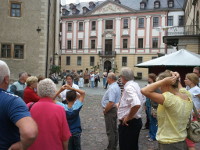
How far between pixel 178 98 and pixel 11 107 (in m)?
1.94

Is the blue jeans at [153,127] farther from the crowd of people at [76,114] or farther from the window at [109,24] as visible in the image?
the window at [109,24]

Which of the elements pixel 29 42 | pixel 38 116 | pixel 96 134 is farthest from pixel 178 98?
pixel 29 42

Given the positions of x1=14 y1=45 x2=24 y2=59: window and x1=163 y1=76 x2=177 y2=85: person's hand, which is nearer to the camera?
x1=163 y1=76 x2=177 y2=85: person's hand

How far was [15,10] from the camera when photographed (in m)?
18.4

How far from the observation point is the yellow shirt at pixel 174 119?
302 cm

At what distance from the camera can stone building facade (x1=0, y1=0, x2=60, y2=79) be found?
1827 centimetres

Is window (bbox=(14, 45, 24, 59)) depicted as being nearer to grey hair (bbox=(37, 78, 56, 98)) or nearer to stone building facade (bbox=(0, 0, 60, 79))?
stone building facade (bbox=(0, 0, 60, 79))

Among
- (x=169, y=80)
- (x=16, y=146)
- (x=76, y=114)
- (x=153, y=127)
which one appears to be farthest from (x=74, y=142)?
(x=153, y=127)

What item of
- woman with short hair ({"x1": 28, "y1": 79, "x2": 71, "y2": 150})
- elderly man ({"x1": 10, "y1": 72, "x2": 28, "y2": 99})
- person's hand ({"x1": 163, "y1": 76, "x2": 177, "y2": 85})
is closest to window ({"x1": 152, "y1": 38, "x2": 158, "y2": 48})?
elderly man ({"x1": 10, "y1": 72, "x2": 28, "y2": 99})

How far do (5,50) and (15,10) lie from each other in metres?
3.01

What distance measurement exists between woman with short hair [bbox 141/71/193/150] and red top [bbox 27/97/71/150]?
1.06m

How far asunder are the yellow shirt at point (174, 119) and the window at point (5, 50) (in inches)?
676

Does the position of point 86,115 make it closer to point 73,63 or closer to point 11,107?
point 11,107

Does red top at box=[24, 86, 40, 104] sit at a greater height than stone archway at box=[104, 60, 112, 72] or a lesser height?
lesser
